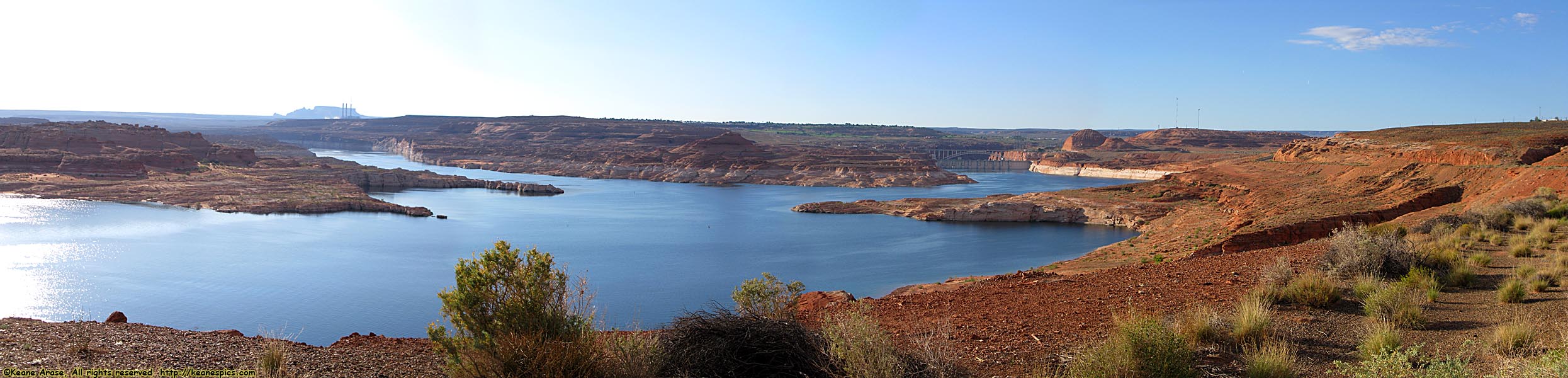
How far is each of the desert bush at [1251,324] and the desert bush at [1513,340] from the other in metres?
1.36

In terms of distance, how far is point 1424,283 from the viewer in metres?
8.23

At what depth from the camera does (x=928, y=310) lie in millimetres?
10523

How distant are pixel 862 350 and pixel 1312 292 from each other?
5192mm

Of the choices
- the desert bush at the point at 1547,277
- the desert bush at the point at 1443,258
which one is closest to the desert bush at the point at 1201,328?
the desert bush at the point at 1547,277

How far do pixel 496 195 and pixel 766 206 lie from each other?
70.6 feet

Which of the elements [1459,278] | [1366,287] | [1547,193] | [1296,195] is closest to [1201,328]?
[1366,287]

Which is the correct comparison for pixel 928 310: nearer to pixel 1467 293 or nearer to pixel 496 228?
pixel 1467 293

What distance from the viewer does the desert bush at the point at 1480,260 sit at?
32.5ft

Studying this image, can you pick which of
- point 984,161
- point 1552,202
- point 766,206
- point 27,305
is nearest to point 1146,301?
point 1552,202

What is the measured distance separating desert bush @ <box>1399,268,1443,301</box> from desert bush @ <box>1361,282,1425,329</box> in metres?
0.21

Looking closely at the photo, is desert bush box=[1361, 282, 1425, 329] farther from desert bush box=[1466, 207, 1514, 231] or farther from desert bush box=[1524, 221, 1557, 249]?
desert bush box=[1466, 207, 1514, 231]

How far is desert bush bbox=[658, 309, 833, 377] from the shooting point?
6000mm

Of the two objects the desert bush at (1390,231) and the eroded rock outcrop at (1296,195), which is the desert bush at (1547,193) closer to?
the eroded rock outcrop at (1296,195)

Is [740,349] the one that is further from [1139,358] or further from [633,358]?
[1139,358]
